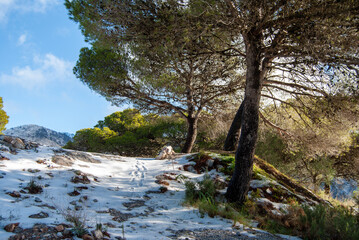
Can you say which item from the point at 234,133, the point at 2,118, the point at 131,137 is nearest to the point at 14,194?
the point at 234,133

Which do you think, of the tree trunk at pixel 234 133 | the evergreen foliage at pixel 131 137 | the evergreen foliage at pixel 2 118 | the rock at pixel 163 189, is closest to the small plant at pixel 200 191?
the rock at pixel 163 189

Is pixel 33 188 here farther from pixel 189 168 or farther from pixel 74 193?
pixel 189 168

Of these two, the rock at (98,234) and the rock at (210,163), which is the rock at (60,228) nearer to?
the rock at (98,234)

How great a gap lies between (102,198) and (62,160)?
2.42 metres

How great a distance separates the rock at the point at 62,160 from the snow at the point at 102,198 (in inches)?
5.6

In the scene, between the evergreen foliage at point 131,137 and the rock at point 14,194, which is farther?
the evergreen foliage at point 131,137

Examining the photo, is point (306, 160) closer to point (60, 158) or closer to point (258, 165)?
point (258, 165)

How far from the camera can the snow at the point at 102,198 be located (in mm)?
2971

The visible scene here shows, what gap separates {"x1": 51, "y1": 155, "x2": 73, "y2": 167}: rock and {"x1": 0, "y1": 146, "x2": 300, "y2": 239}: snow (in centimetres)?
14

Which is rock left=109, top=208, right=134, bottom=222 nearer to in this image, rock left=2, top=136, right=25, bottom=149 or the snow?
the snow

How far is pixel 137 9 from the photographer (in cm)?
522

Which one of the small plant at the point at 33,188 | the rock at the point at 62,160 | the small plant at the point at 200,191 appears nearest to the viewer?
the small plant at the point at 33,188

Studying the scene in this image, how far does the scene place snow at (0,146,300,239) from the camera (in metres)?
2.97

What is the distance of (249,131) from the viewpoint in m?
5.24
